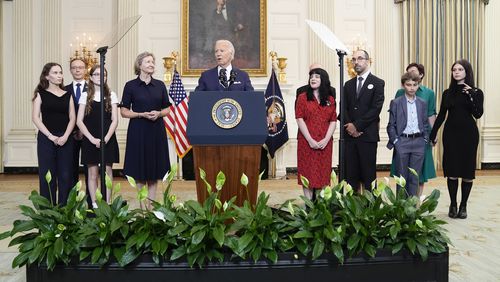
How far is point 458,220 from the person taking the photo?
219 inches

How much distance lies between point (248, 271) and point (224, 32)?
7953mm

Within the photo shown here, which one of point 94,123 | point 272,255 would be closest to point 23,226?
point 272,255

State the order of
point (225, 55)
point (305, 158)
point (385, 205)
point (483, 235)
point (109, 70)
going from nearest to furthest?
point (385, 205), point (225, 55), point (483, 235), point (305, 158), point (109, 70)

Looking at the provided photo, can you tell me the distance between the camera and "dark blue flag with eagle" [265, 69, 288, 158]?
964 cm

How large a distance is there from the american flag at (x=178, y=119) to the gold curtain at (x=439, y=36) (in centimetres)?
465

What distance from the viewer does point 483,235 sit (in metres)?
4.84

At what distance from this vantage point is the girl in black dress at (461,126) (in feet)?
17.7

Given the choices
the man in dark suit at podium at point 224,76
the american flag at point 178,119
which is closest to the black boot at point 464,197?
the man in dark suit at podium at point 224,76

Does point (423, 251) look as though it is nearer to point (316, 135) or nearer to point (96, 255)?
point (96, 255)

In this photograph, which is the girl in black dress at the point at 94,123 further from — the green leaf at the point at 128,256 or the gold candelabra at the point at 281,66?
the gold candelabra at the point at 281,66

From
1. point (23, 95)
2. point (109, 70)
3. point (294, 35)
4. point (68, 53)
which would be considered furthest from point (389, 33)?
point (23, 95)

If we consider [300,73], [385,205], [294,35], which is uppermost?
[294,35]

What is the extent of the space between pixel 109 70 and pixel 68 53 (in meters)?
Answer: 0.86

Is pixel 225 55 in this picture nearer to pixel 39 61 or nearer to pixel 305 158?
pixel 305 158
